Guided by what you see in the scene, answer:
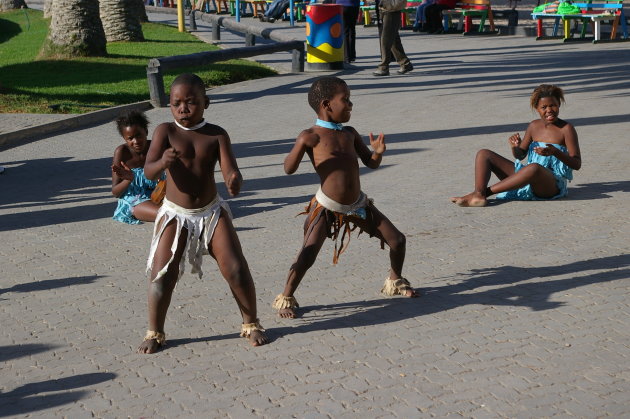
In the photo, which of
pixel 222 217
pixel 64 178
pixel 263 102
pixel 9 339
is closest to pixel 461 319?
pixel 222 217

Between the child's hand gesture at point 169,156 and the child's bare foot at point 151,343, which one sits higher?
the child's hand gesture at point 169,156

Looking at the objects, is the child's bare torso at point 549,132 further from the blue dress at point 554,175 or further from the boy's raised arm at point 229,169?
the boy's raised arm at point 229,169

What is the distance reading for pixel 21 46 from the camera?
88.0ft

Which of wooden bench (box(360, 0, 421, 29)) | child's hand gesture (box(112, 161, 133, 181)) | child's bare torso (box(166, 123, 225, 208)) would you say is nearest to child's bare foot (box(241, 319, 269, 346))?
child's bare torso (box(166, 123, 225, 208))

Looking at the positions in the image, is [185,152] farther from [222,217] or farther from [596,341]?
[596,341]

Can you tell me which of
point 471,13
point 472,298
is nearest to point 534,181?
point 472,298

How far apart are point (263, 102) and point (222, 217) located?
10.0 meters

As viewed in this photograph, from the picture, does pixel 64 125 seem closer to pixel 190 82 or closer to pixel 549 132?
pixel 549 132

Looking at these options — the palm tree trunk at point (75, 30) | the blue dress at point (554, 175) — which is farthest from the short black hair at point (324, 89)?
the palm tree trunk at point (75, 30)

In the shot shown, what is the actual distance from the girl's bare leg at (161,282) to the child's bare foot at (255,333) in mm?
424

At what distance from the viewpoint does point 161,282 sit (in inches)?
208

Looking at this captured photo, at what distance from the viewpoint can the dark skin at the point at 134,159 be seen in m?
8.01

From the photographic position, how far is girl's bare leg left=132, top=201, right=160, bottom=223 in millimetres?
8000

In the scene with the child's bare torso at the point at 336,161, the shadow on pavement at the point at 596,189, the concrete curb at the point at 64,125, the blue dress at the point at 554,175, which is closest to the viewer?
the child's bare torso at the point at 336,161
